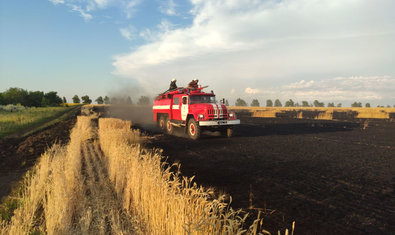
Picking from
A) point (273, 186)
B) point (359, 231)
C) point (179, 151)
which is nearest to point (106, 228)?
point (273, 186)

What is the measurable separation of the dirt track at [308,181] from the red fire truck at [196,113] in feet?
6.33

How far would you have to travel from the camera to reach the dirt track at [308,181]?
3559mm

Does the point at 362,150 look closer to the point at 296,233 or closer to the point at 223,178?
the point at 223,178

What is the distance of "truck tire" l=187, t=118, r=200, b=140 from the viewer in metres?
Answer: 11.1

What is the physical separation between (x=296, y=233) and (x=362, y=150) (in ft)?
24.8

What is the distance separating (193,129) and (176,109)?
2.03m

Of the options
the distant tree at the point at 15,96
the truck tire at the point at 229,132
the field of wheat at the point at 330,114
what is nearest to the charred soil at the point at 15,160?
the truck tire at the point at 229,132

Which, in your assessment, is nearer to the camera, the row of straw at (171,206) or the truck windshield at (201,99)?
the row of straw at (171,206)

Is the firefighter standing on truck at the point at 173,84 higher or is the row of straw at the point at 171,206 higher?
the firefighter standing on truck at the point at 173,84

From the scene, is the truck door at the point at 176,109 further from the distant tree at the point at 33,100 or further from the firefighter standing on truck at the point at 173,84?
the distant tree at the point at 33,100

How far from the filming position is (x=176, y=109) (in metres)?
13.0

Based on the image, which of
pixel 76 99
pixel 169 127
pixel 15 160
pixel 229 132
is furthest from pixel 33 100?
pixel 229 132

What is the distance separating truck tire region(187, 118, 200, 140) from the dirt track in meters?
1.68

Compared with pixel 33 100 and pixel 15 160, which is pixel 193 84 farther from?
pixel 33 100
